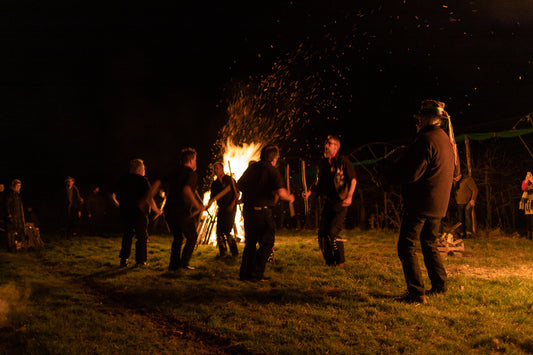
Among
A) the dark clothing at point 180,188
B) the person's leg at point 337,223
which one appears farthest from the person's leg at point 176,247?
the person's leg at point 337,223

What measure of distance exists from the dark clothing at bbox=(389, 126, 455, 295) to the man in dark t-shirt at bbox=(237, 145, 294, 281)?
1.98 meters

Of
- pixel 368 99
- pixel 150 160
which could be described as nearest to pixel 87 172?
pixel 150 160

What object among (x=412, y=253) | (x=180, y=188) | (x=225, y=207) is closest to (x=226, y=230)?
(x=225, y=207)

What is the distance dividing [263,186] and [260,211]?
14.4 inches

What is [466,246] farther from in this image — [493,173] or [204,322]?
[204,322]

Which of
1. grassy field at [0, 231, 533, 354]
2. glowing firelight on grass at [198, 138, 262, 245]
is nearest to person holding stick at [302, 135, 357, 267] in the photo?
grassy field at [0, 231, 533, 354]

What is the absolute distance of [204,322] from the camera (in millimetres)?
4918

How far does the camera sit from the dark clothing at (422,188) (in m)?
5.16

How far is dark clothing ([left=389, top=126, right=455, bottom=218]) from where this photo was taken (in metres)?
5.14

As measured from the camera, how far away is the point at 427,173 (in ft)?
17.2

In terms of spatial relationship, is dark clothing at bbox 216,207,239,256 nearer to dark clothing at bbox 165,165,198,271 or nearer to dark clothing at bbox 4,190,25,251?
dark clothing at bbox 165,165,198,271

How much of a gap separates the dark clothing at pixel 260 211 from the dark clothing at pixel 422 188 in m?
2.07

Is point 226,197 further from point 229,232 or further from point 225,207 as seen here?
point 229,232

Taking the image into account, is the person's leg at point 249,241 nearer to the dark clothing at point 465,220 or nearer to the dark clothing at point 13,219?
the dark clothing at point 465,220
